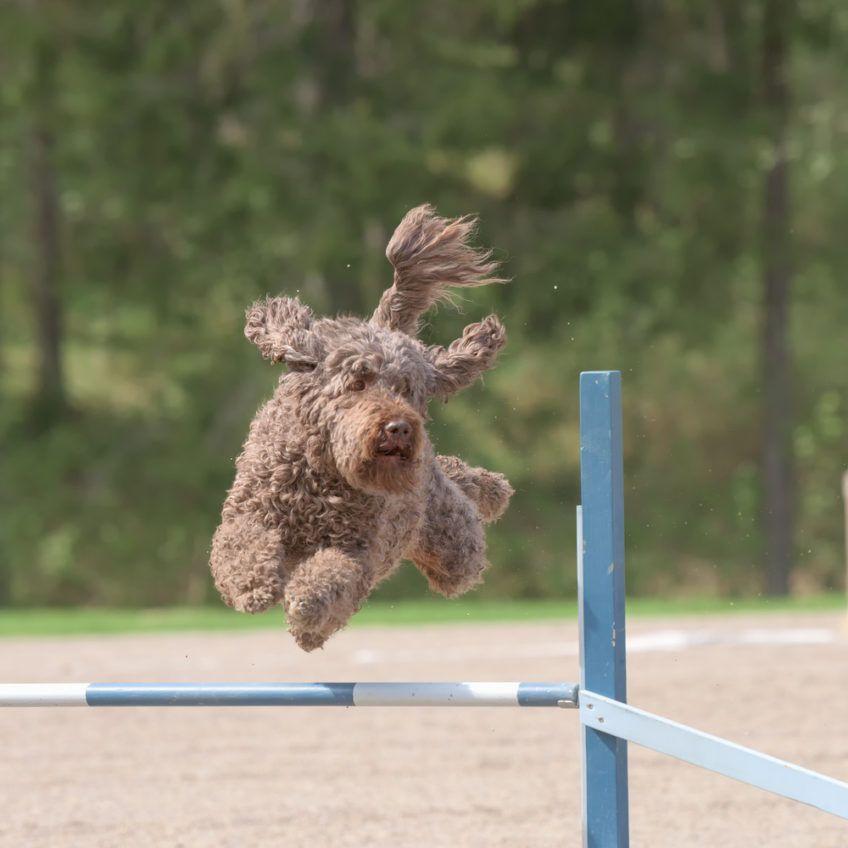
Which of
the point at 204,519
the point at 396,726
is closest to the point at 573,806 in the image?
the point at 396,726

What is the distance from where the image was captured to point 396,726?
9.03 m

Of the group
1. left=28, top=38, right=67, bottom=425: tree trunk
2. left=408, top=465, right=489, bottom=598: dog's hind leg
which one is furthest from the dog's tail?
left=28, top=38, right=67, bottom=425: tree trunk

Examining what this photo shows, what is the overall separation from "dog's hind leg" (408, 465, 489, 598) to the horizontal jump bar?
0.94ft

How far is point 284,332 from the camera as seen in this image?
3.16 metres

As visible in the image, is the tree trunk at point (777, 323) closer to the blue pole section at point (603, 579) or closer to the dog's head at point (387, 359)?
the blue pole section at point (603, 579)

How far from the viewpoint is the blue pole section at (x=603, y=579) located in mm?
3592

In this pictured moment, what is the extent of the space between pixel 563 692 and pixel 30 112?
1661 centimetres

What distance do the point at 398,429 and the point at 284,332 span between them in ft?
1.32

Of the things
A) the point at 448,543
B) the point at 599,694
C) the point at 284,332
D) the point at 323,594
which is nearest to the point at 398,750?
the point at 599,694

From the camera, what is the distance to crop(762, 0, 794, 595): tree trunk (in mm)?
18875

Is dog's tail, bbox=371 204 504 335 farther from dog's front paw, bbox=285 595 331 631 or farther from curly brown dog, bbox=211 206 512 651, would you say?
dog's front paw, bbox=285 595 331 631

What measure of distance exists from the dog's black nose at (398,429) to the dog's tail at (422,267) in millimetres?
524

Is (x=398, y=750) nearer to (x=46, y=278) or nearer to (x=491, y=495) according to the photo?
(x=491, y=495)

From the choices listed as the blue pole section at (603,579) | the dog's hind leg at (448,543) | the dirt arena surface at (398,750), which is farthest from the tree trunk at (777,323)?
the dog's hind leg at (448,543)
